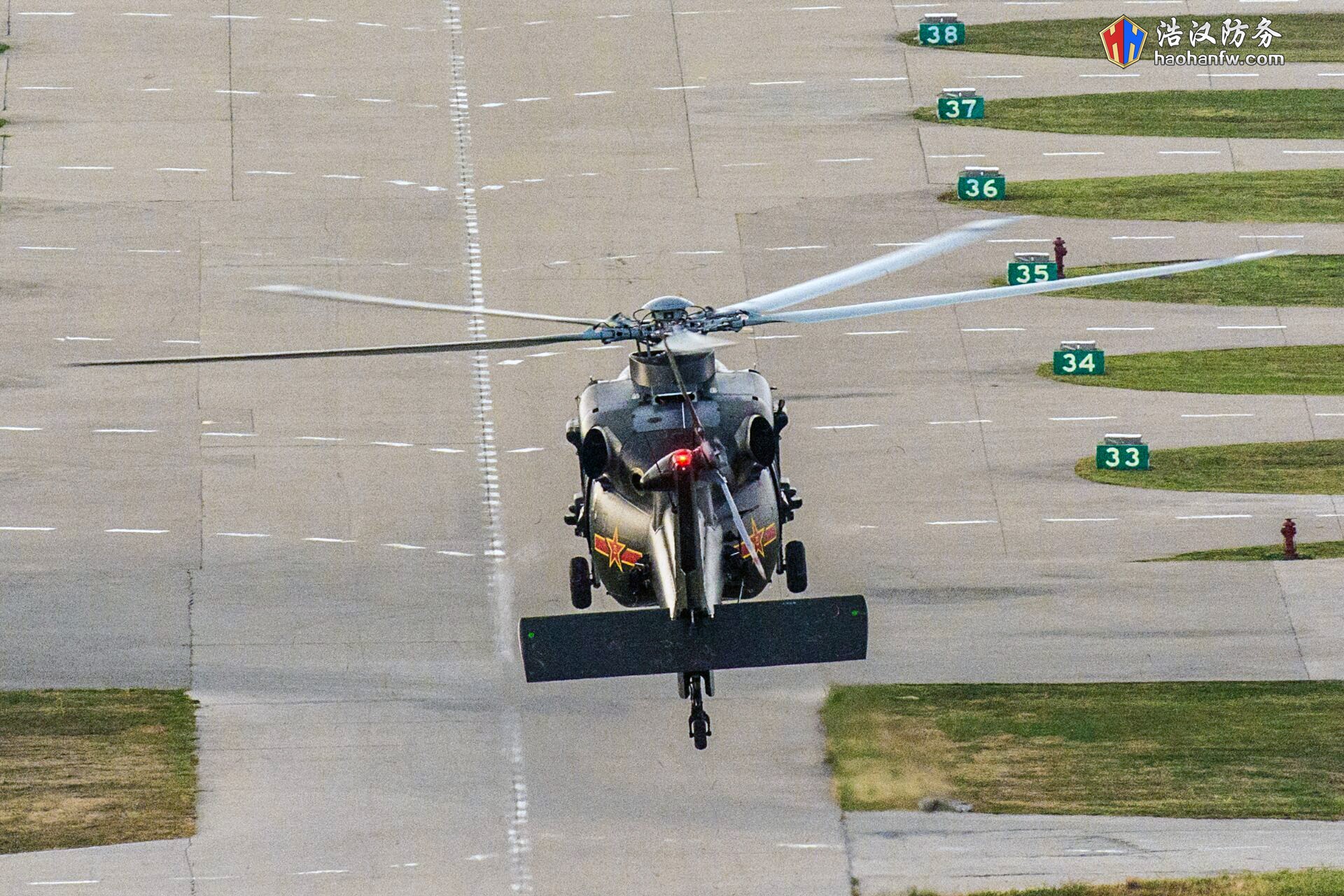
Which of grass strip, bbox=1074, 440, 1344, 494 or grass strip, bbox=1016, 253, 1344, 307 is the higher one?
grass strip, bbox=1016, 253, 1344, 307

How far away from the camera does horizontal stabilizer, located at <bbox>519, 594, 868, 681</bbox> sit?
46500 mm

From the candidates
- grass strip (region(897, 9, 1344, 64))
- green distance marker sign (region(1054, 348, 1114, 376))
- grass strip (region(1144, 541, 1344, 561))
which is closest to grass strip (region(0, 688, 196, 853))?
grass strip (region(1144, 541, 1344, 561))

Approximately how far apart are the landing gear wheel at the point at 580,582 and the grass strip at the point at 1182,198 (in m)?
18.9

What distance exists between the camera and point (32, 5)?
74125 mm

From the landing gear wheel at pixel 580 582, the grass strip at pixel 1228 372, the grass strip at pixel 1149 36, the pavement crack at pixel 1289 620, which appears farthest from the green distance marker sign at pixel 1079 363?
the landing gear wheel at pixel 580 582

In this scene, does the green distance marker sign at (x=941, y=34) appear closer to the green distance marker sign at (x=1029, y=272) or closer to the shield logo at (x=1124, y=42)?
the shield logo at (x=1124, y=42)

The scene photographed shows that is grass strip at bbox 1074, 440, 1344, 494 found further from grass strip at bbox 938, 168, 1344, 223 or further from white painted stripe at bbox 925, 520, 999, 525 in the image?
grass strip at bbox 938, 168, 1344, 223

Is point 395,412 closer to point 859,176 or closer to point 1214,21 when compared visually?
point 859,176

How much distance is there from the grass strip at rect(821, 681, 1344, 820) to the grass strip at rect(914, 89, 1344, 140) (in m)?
19.9

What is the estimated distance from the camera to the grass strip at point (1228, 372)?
64000 millimetres

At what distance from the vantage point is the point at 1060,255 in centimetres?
6638

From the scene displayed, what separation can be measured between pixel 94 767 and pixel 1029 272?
1015 inches

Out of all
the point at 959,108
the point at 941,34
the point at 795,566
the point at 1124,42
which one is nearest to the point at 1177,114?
the point at 1124,42

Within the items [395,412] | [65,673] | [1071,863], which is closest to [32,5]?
[395,412]
